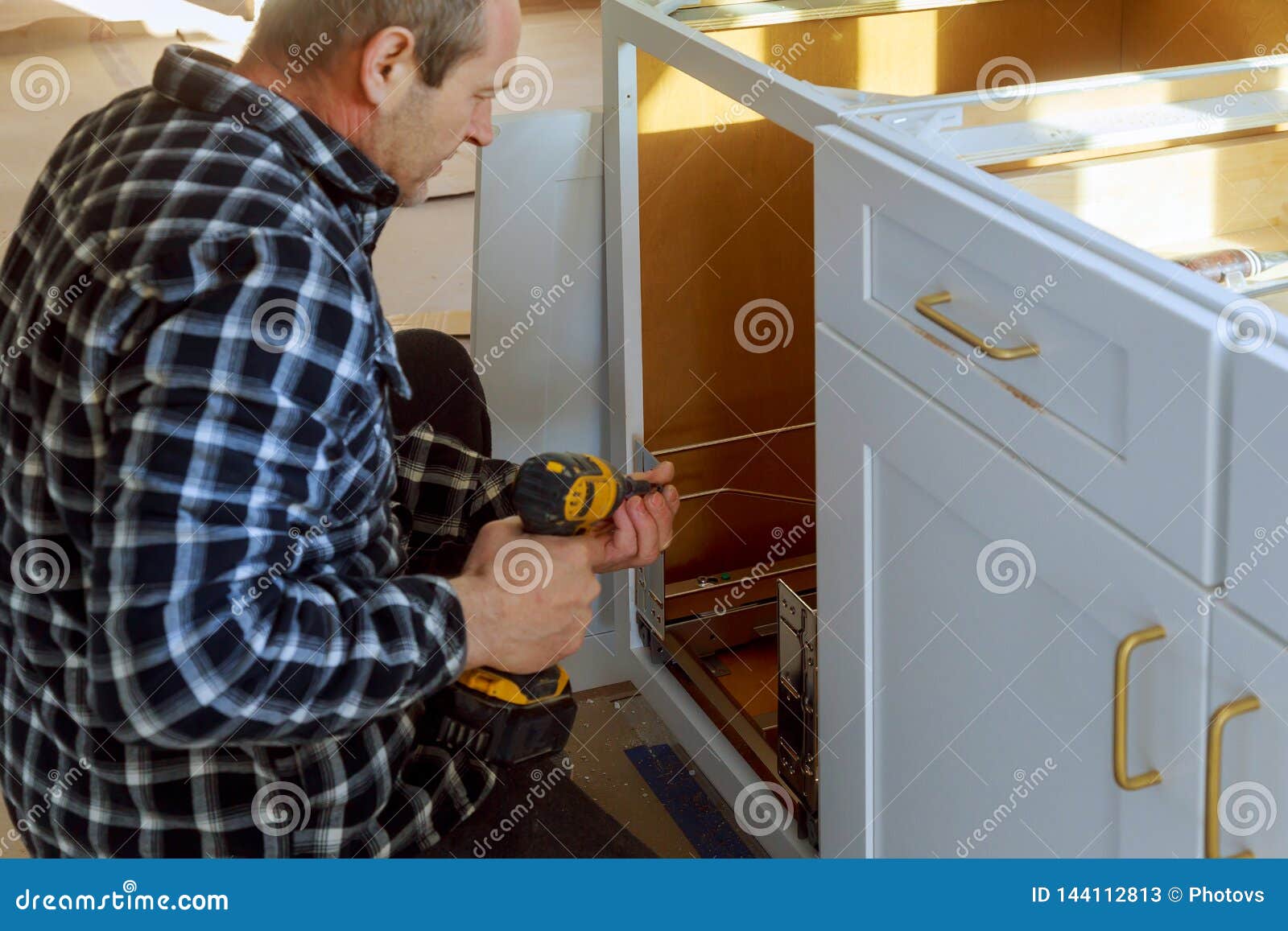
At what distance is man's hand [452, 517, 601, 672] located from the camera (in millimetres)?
910

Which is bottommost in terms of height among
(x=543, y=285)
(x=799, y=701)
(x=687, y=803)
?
(x=687, y=803)

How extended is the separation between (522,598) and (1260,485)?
449 mm

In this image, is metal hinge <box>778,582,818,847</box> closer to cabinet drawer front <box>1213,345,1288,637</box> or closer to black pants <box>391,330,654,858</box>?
black pants <box>391,330,654,858</box>

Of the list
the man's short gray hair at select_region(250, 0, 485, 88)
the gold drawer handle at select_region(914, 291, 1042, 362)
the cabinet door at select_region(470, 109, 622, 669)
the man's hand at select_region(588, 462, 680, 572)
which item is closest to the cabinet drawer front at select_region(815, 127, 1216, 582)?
the gold drawer handle at select_region(914, 291, 1042, 362)

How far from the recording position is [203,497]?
75 cm

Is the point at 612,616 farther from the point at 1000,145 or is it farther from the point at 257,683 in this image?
the point at 257,683

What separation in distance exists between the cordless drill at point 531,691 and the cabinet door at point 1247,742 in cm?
44

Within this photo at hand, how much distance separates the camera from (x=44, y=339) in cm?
82

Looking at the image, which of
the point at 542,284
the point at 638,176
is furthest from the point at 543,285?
the point at 638,176

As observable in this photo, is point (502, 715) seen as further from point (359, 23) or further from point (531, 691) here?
point (359, 23)

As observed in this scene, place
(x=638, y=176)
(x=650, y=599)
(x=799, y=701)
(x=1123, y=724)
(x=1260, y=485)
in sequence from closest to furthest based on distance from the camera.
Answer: (x=1260, y=485), (x=1123, y=724), (x=799, y=701), (x=638, y=176), (x=650, y=599)

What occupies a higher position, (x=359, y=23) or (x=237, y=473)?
(x=359, y=23)

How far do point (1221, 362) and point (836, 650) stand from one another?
543 millimetres

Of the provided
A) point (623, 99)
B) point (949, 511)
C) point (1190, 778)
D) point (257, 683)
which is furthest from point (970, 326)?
point (623, 99)
